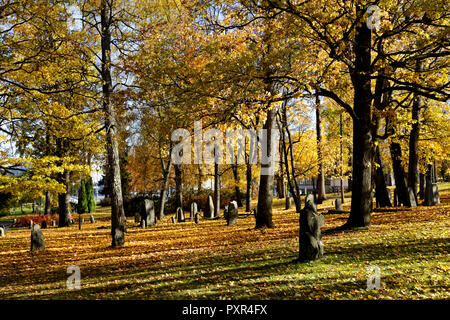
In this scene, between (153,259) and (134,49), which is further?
(134,49)

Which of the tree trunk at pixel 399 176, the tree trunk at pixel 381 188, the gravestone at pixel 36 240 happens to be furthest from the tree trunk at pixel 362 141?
the gravestone at pixel 36 240

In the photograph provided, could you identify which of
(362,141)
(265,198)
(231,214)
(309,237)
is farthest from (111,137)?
A: (362,141)

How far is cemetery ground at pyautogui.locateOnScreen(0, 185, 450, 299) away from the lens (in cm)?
584

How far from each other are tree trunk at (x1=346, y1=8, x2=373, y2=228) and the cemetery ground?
2.32 ft

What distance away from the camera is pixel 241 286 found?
6.37 metres

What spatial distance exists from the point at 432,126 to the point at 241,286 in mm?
17496

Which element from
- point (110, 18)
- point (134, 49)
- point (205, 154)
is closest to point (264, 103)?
point (134, 49)

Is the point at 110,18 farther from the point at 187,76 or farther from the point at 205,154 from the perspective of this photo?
the point at 205,154

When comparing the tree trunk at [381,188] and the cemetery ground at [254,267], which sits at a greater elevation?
the tree trunk at [381,188]

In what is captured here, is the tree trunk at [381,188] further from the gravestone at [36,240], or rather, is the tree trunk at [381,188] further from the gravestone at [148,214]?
the gravestone at [36,240]

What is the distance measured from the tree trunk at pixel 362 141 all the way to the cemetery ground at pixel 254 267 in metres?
0.71

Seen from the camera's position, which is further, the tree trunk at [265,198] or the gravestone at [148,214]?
the gravestone at [148,214]

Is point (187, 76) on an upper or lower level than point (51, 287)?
upper

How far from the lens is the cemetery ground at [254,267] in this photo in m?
5.84
